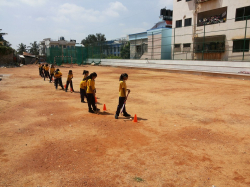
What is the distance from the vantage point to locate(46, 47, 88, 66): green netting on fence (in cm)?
4000

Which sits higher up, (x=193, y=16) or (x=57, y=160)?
(x=193, y=16)

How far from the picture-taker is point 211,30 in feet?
86.7

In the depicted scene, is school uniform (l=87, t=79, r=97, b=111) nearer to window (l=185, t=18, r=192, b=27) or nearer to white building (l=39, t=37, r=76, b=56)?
window (l=185, t=18, r=192, b=27)

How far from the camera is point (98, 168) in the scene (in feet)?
12.8

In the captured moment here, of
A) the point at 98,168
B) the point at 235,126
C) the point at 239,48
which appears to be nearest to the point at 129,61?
the point at 239,48

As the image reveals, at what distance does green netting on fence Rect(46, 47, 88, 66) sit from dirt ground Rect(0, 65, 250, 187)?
33.6 m

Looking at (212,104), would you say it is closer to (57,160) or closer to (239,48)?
(57,160)

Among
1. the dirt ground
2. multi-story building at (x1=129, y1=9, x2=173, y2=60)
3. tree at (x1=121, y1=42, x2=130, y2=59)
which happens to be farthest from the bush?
the dirt ground

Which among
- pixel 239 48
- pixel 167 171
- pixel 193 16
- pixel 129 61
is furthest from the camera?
pixel 129 61

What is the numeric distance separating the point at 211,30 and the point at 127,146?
25.9m

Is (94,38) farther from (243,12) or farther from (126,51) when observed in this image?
(243,12)

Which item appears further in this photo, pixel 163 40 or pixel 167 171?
pixel 163 40

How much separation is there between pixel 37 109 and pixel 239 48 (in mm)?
22143

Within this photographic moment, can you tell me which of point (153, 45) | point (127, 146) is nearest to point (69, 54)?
point (153, 45)
